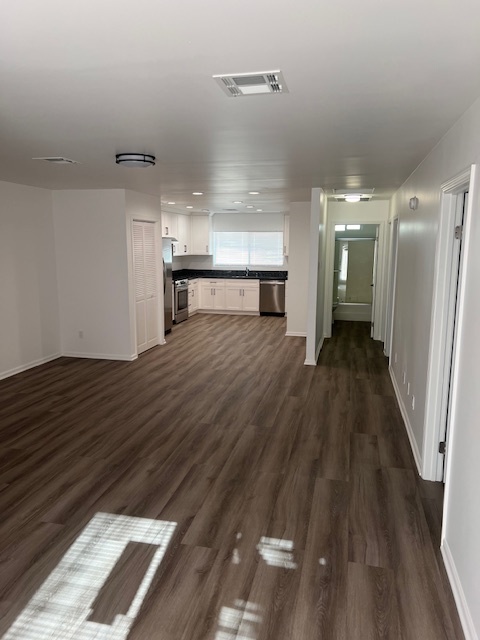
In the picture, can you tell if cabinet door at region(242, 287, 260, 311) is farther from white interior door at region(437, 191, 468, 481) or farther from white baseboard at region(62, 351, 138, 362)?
white interior door at region(437, 191, 468, 481)

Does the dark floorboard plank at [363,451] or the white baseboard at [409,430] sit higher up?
the white baseboard at [409,430]

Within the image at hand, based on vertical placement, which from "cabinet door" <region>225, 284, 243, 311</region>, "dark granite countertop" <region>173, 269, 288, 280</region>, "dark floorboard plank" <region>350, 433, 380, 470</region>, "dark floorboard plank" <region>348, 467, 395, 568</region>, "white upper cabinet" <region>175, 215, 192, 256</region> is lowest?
"dark floorboard plank" <region>348, 467, 395, 568</region>

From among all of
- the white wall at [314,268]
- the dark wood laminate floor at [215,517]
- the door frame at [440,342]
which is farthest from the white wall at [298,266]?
the door frame at [440,342]

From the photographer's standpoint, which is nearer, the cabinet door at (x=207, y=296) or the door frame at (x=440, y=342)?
the door frame at (x=440, y=342)

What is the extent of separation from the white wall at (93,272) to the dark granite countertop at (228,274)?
408 centimetres

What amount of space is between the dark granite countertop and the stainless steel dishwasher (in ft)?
0.71

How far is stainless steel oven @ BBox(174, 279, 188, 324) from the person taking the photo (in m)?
9.43

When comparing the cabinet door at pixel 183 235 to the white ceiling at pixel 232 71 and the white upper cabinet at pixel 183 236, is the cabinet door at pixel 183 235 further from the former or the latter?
the white ceiling at pixel 232 71

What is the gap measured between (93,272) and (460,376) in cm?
535

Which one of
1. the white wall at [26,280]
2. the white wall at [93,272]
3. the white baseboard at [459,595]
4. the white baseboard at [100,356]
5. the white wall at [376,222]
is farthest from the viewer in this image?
the white wall at [376,222]

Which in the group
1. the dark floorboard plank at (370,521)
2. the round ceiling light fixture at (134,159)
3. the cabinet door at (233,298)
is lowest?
the dark floorboard plank at (370,521)

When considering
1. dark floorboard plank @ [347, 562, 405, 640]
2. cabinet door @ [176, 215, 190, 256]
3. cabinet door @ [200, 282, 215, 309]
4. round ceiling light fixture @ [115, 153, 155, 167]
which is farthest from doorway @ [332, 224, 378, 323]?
dark floorboard plank @ [347, 562, 405, 640]

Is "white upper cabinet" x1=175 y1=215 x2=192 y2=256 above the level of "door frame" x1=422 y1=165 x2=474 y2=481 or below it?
above

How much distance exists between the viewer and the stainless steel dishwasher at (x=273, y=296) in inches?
408
